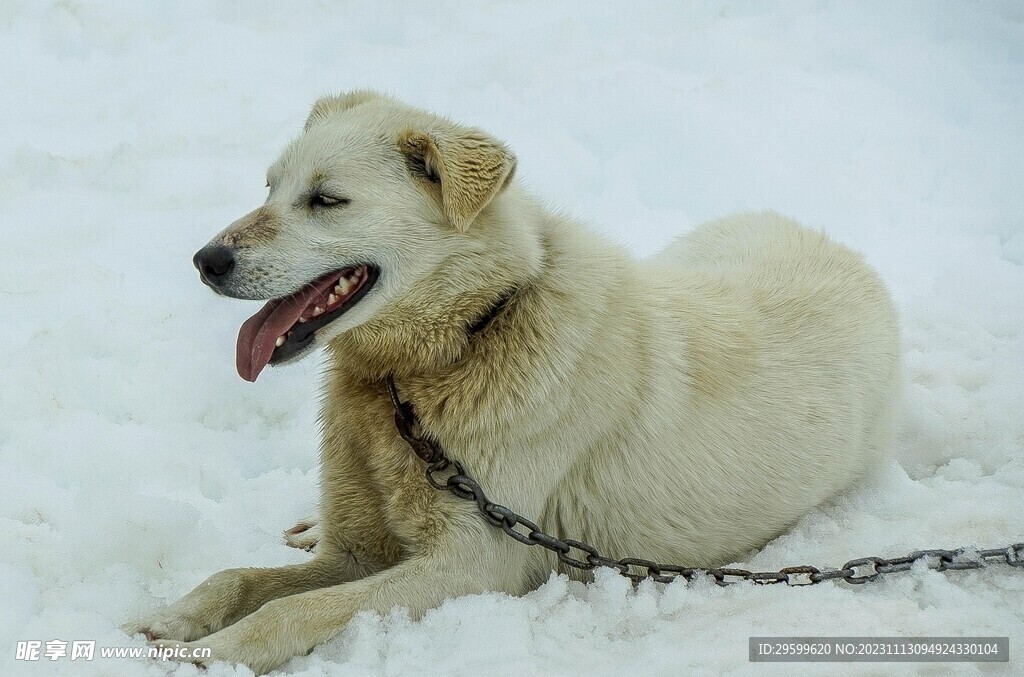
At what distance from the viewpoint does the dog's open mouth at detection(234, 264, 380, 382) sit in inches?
130

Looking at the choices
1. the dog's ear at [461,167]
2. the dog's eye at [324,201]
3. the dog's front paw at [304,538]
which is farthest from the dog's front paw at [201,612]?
the dog's ear at [461,167]

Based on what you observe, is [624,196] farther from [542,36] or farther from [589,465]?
[589,465]

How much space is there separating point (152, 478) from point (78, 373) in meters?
0.85

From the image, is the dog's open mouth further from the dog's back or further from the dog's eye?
the dog's back

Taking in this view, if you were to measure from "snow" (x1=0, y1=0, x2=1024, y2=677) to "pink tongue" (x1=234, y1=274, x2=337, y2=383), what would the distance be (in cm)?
78

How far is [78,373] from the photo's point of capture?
4.70m

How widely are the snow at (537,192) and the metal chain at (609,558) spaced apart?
2.3 inches

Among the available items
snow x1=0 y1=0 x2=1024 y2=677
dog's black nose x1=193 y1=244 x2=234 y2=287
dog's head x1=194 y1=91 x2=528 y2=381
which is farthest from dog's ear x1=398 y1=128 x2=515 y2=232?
snow x1=0 y1=0 x2=1024 y2=677

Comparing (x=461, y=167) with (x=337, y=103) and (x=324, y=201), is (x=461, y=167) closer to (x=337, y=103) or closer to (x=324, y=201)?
(x=324, y=201)

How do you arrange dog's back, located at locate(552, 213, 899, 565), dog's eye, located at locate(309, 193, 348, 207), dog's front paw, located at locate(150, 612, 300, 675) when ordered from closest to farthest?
1. dog's front paw, located at locate(150, 612, 300, 675)
2. dog's eye, located at locate(309, 193, 348, 207)
3. dog's back, located at locate(552, 213, 899, 565)

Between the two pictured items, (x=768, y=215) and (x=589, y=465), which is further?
(x=768, y=215)

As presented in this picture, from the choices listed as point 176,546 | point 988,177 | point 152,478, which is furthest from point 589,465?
point 988,177

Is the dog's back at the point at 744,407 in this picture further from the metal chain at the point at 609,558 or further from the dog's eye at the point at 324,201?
the dog's eye at the point at 324,201

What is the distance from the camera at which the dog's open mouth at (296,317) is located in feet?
10.8
